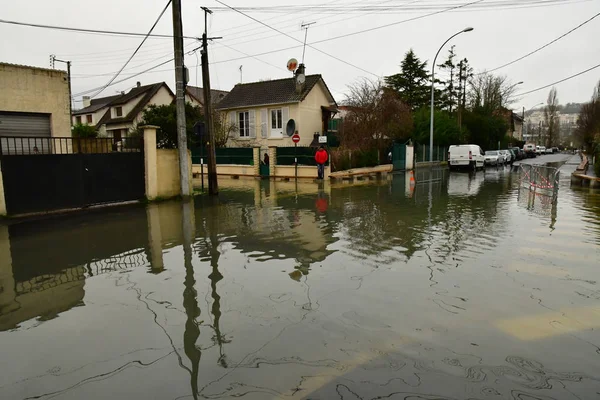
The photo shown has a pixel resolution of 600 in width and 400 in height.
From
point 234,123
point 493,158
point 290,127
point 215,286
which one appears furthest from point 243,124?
point 215,286

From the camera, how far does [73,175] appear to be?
1252 cm

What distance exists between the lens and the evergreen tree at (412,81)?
168 feet

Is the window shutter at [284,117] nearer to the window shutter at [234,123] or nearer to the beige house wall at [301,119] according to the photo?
the beige house wall at [301,119]

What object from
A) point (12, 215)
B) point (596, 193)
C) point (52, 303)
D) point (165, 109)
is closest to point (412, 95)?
point (165, 109)

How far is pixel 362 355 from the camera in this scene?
3.88 metres

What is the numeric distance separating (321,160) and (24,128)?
1390 centimetres

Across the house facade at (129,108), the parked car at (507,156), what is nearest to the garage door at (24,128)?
the house facade at (129,108)

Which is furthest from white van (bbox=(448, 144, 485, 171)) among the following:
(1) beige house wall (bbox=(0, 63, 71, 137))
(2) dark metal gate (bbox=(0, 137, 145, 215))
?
(1) beige house wall (bbox=(0, 63, 71, 137))

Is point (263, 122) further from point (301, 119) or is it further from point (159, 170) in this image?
point (159, 170)

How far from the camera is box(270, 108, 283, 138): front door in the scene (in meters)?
32.6

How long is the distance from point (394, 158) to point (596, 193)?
17.0 m

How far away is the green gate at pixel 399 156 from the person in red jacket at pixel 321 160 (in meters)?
10.5

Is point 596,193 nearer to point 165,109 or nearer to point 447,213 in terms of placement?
point 447,213

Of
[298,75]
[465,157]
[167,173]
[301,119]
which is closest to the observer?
[167,173]
